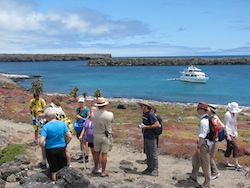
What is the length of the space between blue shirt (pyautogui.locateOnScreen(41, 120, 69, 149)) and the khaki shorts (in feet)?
4.59

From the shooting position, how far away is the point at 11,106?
28.8m

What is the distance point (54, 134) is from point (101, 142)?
6.09ft

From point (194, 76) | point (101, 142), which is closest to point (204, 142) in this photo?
point (101, 142)

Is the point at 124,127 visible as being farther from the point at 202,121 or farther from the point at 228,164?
the point at 202,121

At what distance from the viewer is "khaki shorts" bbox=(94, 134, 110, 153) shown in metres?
9.86

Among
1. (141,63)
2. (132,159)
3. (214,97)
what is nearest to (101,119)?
(132,159)

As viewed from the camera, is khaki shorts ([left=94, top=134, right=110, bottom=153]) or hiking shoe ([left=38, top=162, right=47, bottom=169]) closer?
khaki shorts ([left=94, top=134, right=110, bottom=153])

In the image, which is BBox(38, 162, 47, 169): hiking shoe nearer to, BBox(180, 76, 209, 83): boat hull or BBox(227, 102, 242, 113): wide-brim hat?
BBox(227, 102, 242, 113): wide-brim hat

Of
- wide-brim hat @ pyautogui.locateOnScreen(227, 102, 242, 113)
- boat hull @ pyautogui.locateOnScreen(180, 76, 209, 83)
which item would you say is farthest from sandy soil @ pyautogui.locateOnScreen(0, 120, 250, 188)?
boat hull @ pyautogui.locateOnScreen(180, 76, 209, 83)

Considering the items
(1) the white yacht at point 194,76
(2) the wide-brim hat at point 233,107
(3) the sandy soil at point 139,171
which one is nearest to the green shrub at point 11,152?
(3) the sandy soil at point 139,171

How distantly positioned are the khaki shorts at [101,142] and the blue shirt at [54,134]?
4.59ft

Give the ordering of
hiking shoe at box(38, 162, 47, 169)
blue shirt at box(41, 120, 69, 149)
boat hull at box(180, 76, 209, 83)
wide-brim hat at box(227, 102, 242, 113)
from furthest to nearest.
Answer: boat hull at box(180, 76, 209, 83) → hiking shoe at box(38, 162, 47, 169) → wide-brim hat at box(227, 102, 242, 113) → blue shirt at box(41, 120, 69, 149)

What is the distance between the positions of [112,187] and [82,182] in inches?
44.4

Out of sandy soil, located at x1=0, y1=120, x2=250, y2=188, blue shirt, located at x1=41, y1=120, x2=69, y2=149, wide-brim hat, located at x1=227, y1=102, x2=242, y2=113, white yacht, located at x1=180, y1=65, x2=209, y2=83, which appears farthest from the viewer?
white yacht, located at x1=180, y1=65, x2=209, y2=83
